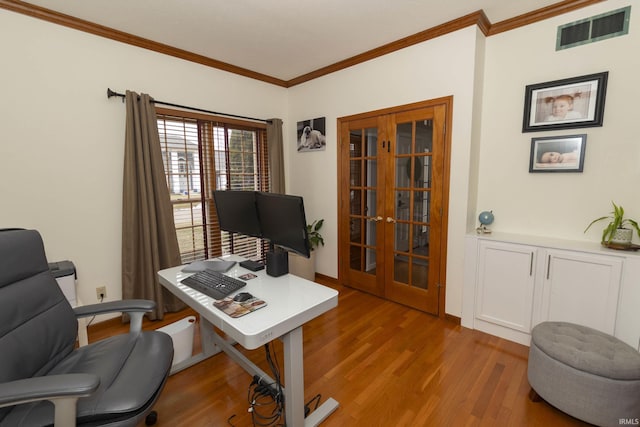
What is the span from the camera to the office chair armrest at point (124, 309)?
1.53 metres

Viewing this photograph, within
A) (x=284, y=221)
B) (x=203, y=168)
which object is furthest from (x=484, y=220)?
(x=203, y=168)

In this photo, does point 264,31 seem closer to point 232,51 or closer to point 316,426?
point 232,51

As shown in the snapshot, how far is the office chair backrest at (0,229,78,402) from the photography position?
1.21m

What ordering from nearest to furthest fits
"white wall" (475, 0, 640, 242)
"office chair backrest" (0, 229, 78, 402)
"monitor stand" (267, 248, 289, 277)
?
"office chair backrest" (0, 229, 78, 402) < "monitor stand" (267, 248, 289, 277) < "white wall" (475, 0, 640, 242)

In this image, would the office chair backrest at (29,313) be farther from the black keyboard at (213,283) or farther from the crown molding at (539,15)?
the crown molding at (539,15)

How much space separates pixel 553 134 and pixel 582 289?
1.21 m

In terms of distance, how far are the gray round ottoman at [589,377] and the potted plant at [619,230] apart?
70 cm

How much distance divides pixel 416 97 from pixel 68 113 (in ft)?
9.80

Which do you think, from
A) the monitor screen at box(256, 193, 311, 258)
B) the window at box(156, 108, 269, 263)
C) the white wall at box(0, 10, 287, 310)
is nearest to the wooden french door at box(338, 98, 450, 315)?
the window at box(156, 108, 269, 263)

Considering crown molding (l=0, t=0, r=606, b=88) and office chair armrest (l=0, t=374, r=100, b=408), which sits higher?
crown molding (l=0, t=0, r=606, b=88)

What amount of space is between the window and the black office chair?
1675 millimetres

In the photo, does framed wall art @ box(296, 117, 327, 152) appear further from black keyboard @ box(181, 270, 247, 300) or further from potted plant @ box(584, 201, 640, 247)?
potted plant @ box(584, 201, 640, 247)

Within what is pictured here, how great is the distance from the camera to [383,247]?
3.18m

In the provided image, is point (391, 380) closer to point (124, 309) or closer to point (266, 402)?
point (266, 402)
